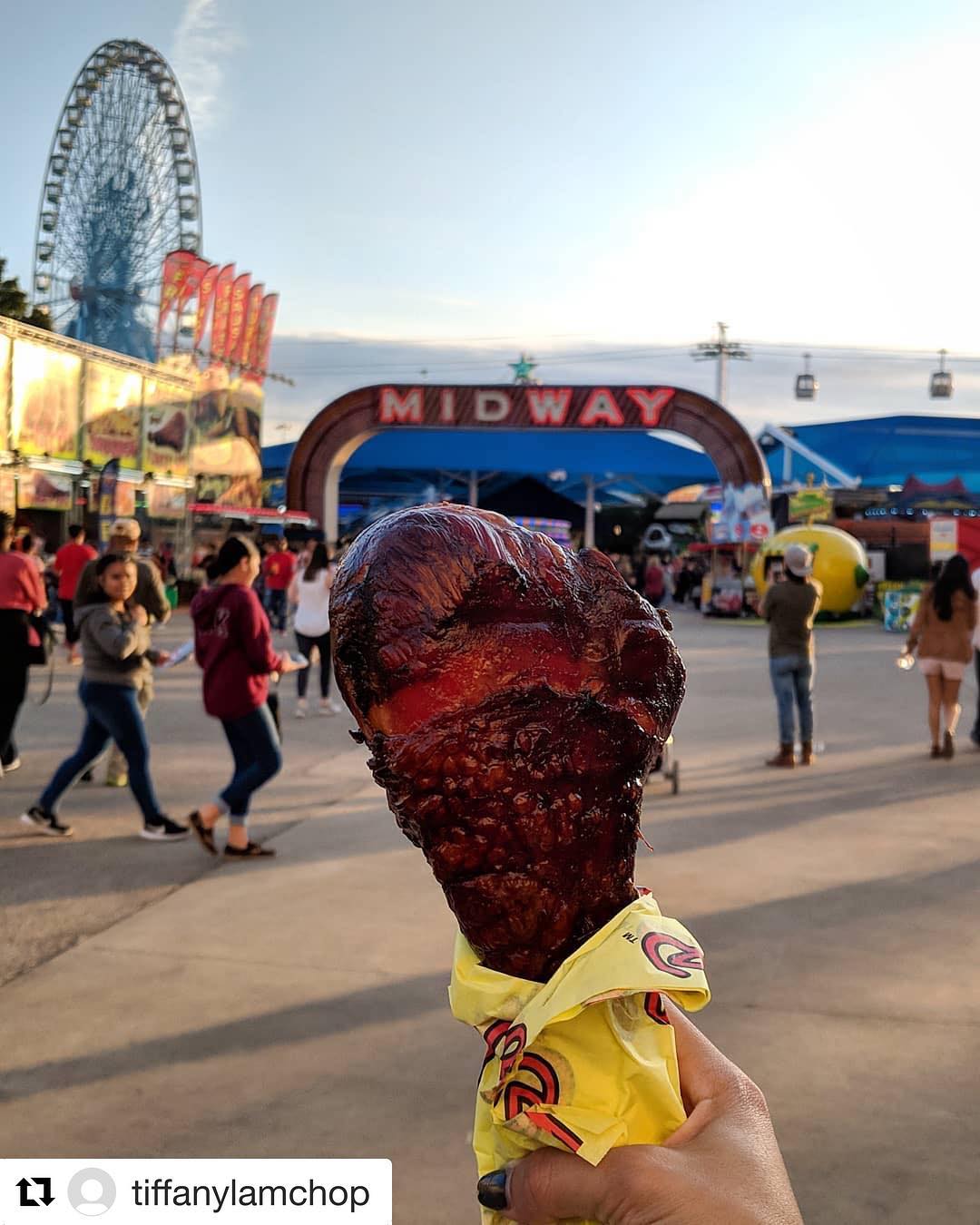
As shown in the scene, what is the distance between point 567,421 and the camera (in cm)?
2533

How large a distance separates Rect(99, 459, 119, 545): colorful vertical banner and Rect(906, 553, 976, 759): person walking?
54.2 ft

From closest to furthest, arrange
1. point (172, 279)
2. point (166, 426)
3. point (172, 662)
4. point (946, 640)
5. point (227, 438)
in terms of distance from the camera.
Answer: point (172, 662), point (946, 640), point (166, 426), point (172, 279), point (227, 438)

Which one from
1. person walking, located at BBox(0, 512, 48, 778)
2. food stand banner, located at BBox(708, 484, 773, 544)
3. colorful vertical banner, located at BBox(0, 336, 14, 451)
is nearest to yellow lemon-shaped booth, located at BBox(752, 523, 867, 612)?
food stand banner, located at BBox(708, 484, 773, 544)

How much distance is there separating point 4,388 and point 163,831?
1524cm

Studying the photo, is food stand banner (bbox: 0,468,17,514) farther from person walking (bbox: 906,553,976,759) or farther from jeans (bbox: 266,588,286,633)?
person walking (bbox: 906,553,976,759)

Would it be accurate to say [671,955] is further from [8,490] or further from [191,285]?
[191,285]

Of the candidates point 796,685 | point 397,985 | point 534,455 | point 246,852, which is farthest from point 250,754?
point 534,455

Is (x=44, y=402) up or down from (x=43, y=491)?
up

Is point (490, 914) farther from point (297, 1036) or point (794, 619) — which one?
point (794, 619)

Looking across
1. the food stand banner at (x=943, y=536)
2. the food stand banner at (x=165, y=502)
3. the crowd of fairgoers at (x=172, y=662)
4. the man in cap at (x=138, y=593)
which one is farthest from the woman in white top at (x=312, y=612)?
the food stand banner at (x=165, y=502)

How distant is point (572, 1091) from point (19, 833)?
5.58m

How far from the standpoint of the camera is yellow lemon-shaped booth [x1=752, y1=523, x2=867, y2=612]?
20.7 meters

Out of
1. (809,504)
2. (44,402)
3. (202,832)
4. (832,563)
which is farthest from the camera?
(809,504)

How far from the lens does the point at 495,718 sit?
81cm
